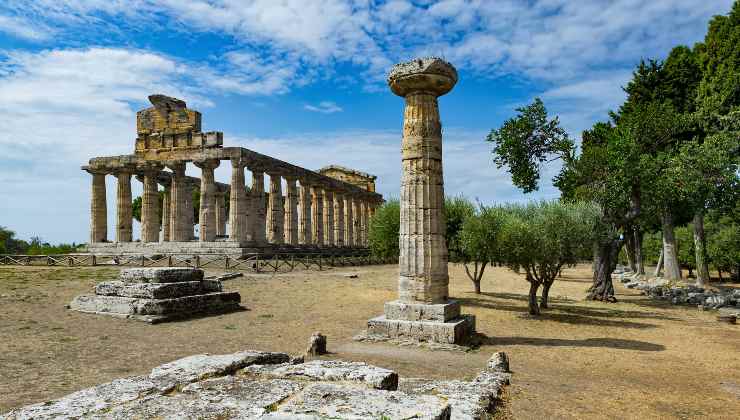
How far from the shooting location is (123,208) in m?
35.9

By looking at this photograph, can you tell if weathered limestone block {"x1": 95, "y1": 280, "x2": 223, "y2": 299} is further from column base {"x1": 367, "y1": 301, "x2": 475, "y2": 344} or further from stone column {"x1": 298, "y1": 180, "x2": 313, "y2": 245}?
stone column {"x1": 298, "y1": 180, "x2": 313, "y2": 245}

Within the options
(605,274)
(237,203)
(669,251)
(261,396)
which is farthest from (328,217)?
(261,396)

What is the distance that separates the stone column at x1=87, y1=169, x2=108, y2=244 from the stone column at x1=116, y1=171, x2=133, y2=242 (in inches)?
48.8

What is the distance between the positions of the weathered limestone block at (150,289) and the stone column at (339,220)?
35.1 metres

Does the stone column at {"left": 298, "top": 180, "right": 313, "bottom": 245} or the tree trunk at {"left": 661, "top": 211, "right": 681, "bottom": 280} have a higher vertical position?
the stone column at {"left": 298, "top": 180, "right": 313, "bottom": 245}

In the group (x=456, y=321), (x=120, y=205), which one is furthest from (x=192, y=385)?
(x=120, y=205)

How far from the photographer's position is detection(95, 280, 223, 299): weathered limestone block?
13117mm

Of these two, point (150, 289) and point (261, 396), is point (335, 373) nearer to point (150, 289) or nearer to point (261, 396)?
point (261, 396)

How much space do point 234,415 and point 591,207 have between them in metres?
17.0

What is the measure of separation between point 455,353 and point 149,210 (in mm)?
31111

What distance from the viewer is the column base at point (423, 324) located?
438 inches

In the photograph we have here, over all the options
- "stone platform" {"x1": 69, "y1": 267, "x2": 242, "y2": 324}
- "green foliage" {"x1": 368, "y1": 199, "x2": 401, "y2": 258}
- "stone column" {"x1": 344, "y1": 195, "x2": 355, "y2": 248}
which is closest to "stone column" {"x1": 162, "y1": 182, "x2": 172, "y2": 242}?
"stone column" {"x1": 344, "y1": 195, "x2": 355, "y2": 248}

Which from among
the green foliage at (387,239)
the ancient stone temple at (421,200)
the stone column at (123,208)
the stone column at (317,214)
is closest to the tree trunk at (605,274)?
the green foliage at (387,239)

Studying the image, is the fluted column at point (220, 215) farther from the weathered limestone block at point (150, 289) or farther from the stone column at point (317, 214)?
the weathered limestone block at point (150, 289)
